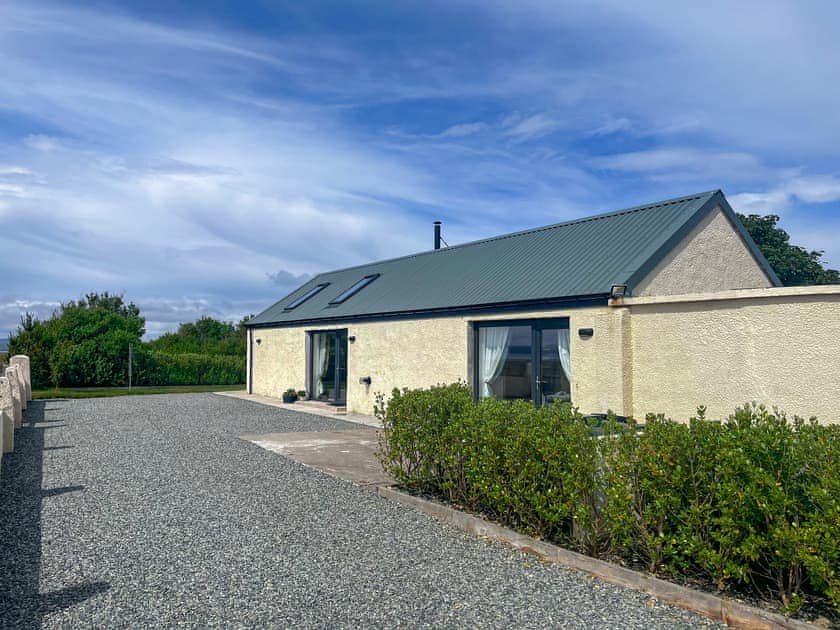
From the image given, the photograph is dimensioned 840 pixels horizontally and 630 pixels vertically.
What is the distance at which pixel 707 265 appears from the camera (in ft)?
40.1

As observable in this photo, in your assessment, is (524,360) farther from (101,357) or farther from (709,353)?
(101,357)

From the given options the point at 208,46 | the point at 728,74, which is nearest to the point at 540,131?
the point at 728,74

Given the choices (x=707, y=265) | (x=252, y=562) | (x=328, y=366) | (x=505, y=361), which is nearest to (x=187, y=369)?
(x=328, y=366)

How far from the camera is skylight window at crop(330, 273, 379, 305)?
19.5 m

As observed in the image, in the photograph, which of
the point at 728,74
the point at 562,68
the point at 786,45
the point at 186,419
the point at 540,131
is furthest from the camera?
the point at 186,419

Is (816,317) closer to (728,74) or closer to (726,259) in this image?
(726,259)

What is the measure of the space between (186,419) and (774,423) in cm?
1423

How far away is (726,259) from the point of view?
41.6 feet

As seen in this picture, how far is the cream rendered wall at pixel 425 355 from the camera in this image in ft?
34.8

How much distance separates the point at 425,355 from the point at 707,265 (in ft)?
21.0

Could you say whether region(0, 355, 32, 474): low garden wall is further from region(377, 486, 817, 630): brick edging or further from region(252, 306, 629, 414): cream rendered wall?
region(252, 306, 629, 414): cream rendered wall

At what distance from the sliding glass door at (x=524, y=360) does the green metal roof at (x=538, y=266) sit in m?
0.56

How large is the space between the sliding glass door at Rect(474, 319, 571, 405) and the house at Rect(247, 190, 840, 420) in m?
0.03

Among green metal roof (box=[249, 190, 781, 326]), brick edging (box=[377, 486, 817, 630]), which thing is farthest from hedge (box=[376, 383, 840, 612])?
green metal roof (box=[249, 190, 781, 326])
